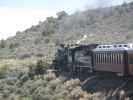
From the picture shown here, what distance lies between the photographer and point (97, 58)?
3778cm

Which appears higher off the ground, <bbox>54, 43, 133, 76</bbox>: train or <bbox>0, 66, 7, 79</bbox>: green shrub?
<bbox>54, 43, 133, 76</bbox>: train

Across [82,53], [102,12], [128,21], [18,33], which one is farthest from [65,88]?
[18,33]

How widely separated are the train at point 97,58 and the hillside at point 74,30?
20836 millimetres

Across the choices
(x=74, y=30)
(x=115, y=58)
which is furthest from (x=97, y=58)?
(x=74, y=30)

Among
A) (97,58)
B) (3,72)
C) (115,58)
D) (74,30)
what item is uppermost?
(74,30)

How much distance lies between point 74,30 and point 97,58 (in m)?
51.9

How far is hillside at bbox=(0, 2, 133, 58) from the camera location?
7278 cm

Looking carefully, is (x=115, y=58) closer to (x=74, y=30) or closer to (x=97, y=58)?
(x=97, y=58)

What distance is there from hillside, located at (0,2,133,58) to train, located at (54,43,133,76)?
820 inches

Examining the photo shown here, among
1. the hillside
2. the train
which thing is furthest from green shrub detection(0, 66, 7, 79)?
the hillside

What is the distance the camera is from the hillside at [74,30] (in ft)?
239

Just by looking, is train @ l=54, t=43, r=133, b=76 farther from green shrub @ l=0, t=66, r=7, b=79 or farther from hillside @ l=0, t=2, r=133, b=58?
hillside @ l=0, t=2, r=133, b=58

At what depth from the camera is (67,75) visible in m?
42.0

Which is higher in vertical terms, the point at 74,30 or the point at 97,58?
the point at 74,30
